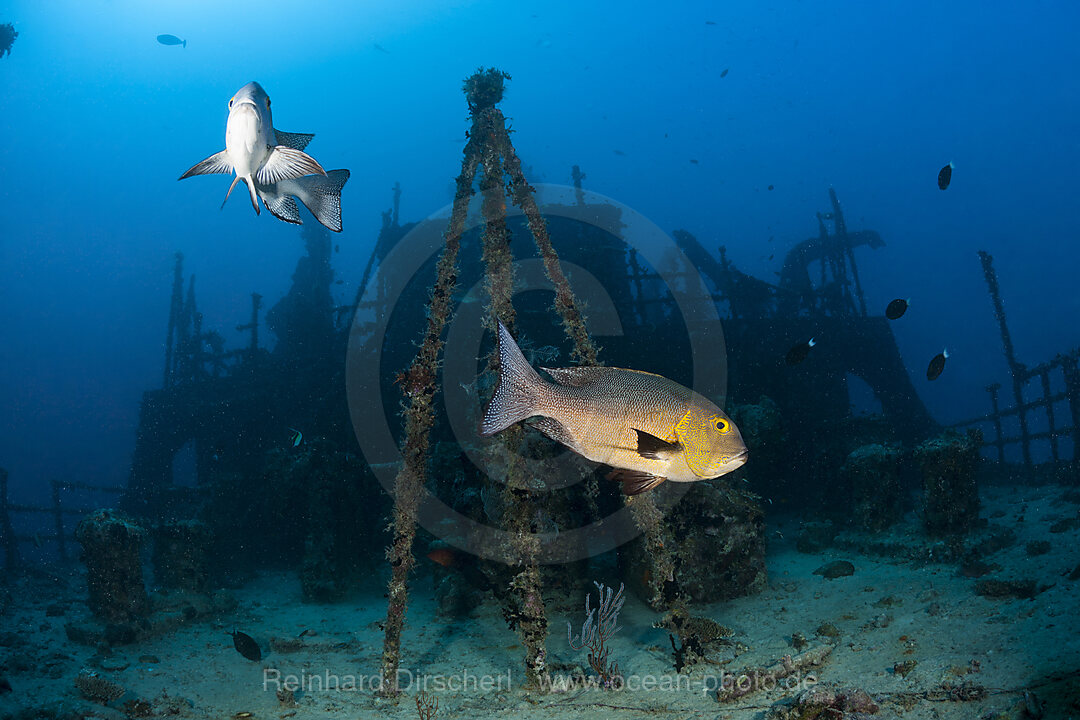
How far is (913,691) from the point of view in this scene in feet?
12.1

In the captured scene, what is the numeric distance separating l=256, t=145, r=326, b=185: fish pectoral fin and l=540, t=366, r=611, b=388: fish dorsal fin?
167 cm

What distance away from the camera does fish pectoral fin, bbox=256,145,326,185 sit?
2631 mm

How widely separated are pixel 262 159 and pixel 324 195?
0.34 meters

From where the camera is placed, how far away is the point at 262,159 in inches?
101

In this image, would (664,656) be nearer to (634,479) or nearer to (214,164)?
(634,479)

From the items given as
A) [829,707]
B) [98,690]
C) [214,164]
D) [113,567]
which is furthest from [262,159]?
[113,567]

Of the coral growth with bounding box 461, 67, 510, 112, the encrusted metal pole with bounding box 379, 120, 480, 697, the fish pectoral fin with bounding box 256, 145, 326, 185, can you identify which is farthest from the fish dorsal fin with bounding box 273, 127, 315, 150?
the coral growth with bounding box 461, 67, 510, 112

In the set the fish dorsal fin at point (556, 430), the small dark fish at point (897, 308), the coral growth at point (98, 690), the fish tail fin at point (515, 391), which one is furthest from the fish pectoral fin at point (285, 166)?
the small dark fish at point (897, 308)

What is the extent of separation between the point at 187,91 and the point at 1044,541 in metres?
164

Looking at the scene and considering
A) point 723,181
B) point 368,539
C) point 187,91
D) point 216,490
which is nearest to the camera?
point 368,539

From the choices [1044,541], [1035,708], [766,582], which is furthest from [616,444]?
[1044,541]

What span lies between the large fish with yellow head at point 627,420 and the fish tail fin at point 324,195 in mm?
1189

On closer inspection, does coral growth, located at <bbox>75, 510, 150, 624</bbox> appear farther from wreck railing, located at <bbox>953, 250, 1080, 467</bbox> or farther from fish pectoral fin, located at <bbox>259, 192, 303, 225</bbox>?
wreck railing, located at <bbox>953, 250, 1080, 467</bbox>

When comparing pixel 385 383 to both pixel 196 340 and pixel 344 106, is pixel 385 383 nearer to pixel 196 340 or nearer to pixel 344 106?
pixel 196 340
